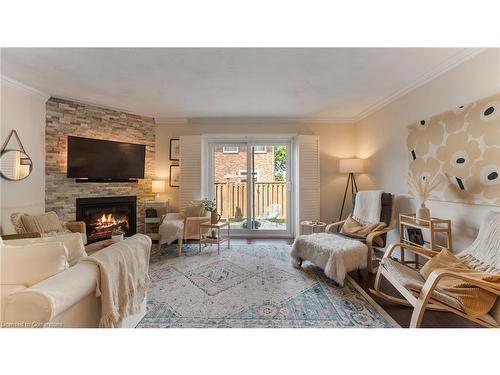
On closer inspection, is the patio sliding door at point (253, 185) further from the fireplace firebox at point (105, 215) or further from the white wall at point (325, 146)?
the fireplace firebox at point (105, 215)

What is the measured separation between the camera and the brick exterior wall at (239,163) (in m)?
4.41

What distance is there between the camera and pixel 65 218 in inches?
131

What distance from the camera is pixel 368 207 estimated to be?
3.10m

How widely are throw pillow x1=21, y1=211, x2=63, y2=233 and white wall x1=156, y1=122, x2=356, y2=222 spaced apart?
171 cm

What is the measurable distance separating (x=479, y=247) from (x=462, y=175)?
0.73 m

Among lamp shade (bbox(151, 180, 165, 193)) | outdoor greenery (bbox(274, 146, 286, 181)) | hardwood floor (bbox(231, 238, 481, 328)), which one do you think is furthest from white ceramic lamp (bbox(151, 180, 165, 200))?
hardwood floor (bbox(231, 238, 481, 328))

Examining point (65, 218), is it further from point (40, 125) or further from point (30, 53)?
point (30, 53)

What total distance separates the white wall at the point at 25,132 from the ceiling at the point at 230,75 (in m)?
0.21

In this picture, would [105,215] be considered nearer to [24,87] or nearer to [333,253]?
[24,87]

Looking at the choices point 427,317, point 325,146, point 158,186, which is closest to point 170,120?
point 158,186

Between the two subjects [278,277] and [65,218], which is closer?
[278,277]

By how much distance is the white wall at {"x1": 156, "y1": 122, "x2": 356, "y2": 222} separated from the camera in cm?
420

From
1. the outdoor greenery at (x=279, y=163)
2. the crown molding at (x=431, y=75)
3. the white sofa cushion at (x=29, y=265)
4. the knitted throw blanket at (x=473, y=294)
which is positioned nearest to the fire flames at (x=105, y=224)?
the white sofa cushion at (x=29, y=265)
